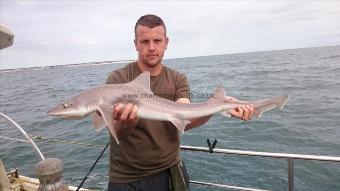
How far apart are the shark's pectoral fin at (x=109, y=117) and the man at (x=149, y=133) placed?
2.4 inches

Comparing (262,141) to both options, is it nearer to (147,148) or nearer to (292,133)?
(292,133)

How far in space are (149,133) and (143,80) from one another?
0.60 m

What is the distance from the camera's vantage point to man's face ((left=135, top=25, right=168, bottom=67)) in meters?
3.58

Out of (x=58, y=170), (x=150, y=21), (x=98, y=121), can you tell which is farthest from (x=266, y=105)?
(x=58, y=170)

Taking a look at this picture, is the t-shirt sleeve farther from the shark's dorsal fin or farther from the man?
the shark's dorsal fin

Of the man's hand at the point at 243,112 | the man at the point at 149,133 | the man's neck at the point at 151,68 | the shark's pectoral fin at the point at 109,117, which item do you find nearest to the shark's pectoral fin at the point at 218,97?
the man's hand at the point at 243,112

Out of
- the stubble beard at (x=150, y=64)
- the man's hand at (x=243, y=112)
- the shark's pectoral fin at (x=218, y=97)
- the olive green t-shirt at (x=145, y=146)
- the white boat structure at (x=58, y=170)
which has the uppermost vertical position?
the stubble beard at (x=150, y=64)

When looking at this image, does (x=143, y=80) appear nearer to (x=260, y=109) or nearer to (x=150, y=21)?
(x=150, y=21)

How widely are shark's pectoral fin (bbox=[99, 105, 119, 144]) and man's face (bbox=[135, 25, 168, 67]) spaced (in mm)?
700

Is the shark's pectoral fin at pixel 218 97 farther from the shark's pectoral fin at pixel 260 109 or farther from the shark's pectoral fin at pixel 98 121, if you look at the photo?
the shark's pectoral fin at pixel 98 121

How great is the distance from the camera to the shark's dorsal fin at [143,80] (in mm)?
3465

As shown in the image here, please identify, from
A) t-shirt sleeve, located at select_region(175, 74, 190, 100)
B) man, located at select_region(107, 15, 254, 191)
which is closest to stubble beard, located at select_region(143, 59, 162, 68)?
man, located at select_region(107, 15, 254, 191)

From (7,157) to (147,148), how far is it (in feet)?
44.9

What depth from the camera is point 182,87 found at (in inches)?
150
